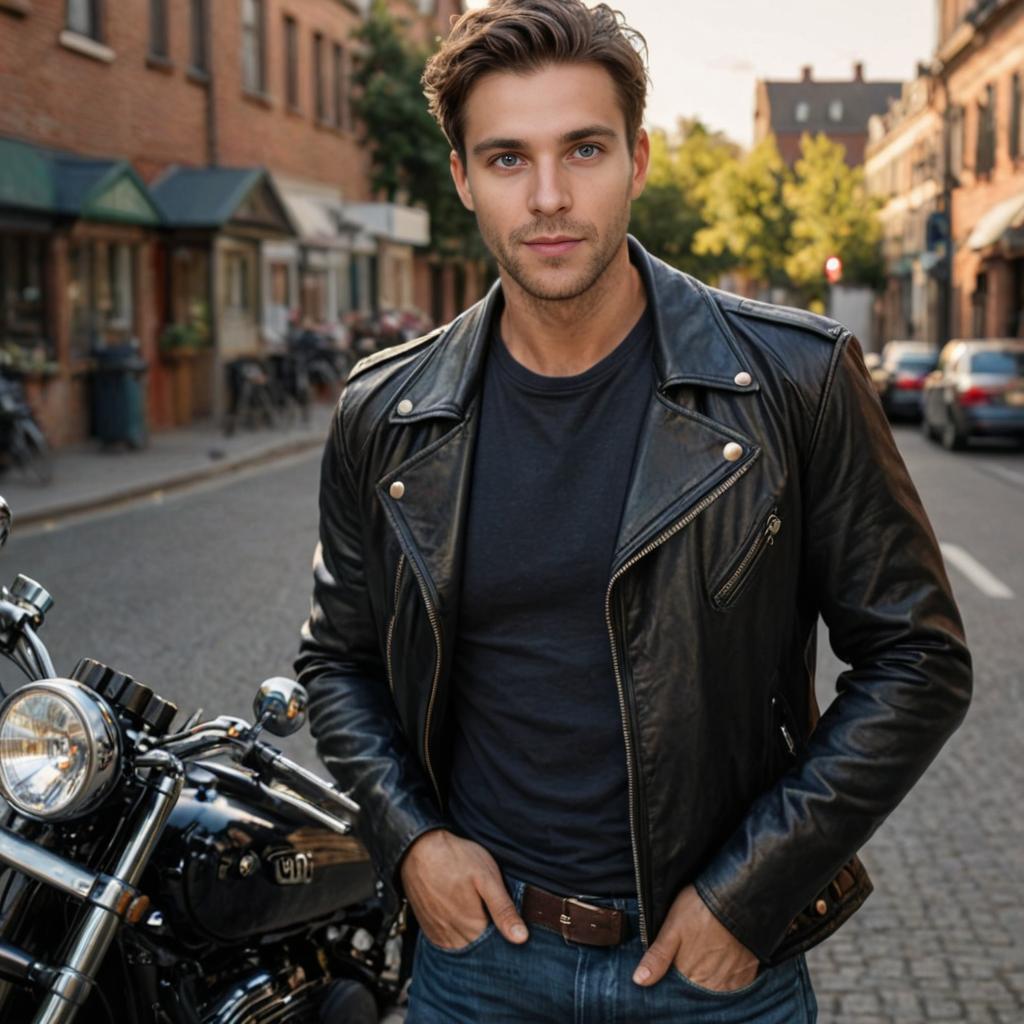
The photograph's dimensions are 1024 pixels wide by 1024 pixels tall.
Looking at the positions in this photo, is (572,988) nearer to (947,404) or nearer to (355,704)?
(355,704)

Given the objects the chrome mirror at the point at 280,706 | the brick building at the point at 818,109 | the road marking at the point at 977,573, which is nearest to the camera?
the chrome mirror at the point at 280,706

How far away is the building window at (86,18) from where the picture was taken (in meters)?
21.1

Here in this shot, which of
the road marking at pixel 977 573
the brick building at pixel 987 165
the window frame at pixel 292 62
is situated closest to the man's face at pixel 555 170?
the road marking at pixel 977 573

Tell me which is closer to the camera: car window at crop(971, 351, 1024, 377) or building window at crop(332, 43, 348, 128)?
car window at crop(971, 351, 1024, 377)

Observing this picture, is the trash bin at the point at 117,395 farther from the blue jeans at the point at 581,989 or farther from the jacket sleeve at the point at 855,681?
the jacket sleeve at the point at 855,681

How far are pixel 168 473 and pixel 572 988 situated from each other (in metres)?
15.5

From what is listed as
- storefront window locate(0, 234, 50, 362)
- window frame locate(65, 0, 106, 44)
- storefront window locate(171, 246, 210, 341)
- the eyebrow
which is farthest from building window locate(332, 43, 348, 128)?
the eyebrow

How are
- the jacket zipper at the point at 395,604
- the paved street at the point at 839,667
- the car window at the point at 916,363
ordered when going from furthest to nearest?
the car window at the point at 916,363, the paved street at the point at 839,667, the jacket zipper at the point at 395,604

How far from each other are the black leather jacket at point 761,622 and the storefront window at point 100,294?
63.2 ft

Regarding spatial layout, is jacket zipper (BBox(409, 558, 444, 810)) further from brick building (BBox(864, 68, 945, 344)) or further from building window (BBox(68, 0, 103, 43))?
brick building (BBox(864, 68, 945, 344))

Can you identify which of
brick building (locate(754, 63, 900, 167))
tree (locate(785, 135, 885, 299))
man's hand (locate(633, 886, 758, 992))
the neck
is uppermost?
brick building (locate(754, 63, 900, 167))

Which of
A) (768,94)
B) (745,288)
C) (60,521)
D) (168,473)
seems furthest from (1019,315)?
(745,288)

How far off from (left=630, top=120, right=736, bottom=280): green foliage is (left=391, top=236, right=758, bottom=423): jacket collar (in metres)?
66.6

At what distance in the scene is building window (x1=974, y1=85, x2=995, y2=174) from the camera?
41.5 metres
